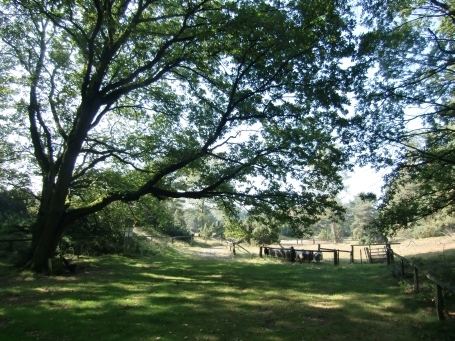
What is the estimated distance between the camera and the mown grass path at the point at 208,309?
6238 mm

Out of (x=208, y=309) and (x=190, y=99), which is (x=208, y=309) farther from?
(x=190, y=99)

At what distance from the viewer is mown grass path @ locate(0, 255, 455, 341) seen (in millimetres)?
6238

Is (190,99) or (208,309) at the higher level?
(190,99)

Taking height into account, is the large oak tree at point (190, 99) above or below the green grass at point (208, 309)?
above

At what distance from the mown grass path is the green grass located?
2 centimetres

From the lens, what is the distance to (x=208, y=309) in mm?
8211

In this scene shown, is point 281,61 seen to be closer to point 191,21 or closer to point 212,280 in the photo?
point 191,21

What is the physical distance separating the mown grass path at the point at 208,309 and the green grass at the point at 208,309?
2 centimetres

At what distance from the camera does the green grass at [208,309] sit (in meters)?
6.25

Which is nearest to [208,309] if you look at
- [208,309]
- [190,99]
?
[208,309]

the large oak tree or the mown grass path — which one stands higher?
the large oak tree

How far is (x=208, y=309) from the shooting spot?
26.9 feet

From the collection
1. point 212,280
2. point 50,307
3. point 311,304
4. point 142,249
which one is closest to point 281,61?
point 311,304

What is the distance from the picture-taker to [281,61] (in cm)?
1023
